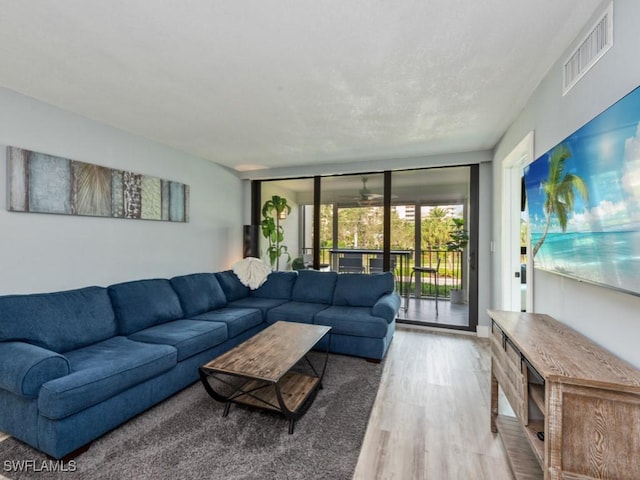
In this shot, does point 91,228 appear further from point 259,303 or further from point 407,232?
point 407,232

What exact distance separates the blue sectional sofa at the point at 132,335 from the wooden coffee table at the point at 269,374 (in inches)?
18.8

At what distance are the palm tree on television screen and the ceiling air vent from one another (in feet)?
1.35

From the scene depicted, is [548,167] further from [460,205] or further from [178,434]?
[178,434]

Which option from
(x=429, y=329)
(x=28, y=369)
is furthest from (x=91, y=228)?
(x=429, y=329)

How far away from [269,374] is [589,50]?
8.48 ft

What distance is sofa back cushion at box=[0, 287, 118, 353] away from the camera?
201 cm

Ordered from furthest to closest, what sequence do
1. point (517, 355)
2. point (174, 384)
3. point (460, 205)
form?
point (460, 205), point (174, 384), point (517, 355)

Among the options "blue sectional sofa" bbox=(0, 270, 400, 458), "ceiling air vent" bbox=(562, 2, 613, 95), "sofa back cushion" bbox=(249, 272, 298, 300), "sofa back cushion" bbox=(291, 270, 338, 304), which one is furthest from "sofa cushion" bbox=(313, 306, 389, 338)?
"ceiling air vent" bbox=(562, 2, 613, 95)

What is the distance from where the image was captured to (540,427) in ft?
4.47

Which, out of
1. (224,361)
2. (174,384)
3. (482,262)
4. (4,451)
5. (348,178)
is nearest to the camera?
(4,451)

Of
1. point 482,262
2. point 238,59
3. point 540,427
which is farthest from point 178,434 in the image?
point 482,262

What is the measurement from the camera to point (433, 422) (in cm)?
207

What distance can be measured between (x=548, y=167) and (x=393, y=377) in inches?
84.8

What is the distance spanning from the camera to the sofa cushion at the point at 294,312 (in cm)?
345
